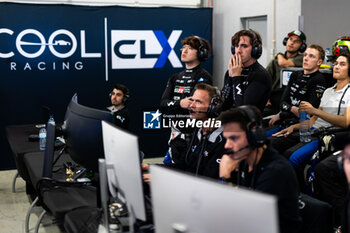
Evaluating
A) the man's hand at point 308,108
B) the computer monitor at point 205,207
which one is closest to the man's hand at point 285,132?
the man's hand at point 308,108

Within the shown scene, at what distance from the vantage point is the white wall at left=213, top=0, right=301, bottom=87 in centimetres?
545

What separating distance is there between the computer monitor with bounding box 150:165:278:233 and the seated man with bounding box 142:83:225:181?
1167 mm

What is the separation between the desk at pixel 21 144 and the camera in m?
3.96

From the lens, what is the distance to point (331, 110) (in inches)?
152

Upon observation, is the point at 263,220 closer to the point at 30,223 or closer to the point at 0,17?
the point at 30,223

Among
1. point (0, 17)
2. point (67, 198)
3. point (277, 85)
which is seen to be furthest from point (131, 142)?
point (0, 17)

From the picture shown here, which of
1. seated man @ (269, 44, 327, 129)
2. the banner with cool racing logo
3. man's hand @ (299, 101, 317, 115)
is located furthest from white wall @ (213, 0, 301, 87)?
man's hand @ (299, 101, 317, 115)

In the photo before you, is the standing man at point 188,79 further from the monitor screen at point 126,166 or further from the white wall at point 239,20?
the monitor screen at point 126,166

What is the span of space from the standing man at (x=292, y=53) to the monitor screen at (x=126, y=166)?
3437mm

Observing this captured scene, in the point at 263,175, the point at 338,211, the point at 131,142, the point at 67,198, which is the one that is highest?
the point at 131,142

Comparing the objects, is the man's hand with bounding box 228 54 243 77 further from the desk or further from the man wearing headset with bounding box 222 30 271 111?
the desk

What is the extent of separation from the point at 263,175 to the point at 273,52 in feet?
12.6

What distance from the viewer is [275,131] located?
172 inches

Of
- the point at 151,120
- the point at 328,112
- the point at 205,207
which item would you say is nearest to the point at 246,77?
the point at 328,112
